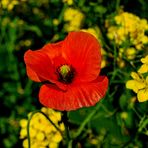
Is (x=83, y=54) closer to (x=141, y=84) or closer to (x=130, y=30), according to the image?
(x=141, y=84)

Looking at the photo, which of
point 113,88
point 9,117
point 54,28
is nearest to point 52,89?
point 113,88

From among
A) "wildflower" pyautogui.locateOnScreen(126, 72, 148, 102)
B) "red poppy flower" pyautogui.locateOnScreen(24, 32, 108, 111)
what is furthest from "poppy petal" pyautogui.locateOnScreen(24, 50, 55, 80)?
"wildflower" pyautogui.locateOnScreen(126, 72, 148, 102)

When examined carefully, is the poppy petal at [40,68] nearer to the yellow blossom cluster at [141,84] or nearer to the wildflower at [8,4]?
the yellow blossom cluster at [141,84]

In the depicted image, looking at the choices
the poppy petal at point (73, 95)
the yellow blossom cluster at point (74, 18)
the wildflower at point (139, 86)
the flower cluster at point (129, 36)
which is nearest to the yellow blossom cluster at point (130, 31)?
the flower cluster at point (129, 36)

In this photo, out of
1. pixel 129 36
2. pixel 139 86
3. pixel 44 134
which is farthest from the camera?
pixel 129 36

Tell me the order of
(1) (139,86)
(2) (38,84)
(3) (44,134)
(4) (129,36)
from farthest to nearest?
(2) (38,84) → (4) (129,36) → (3) (44,134) → (1) (139,86)

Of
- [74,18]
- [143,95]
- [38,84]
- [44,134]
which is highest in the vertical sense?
[143,95]

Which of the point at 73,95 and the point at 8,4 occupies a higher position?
the point at 73,95

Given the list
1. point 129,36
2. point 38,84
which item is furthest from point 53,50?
point 38,84
